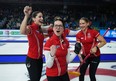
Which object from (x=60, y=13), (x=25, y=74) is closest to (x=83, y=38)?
(x=25, y=74)

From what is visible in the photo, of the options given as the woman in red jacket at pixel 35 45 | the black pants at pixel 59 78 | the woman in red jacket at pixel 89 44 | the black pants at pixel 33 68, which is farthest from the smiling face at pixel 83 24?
the black pants at pixel 59 78

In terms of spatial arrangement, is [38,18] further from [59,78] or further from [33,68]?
[59,78]

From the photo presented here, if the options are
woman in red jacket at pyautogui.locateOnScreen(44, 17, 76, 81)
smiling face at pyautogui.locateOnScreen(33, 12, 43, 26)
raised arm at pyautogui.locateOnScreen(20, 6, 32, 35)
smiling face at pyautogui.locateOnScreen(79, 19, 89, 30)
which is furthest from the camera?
smiling face at pyautogui.locateOnScreen(79, 19, 89, 30)

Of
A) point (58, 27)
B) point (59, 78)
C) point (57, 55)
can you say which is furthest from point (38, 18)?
point (59, 78)

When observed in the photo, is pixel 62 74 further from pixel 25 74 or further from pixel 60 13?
pixel 60 13

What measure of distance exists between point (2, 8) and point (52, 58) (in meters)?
18.2

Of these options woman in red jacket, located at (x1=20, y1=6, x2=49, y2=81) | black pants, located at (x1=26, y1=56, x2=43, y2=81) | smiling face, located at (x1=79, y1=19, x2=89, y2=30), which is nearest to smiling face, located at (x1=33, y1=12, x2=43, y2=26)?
woman in red jacket, located at (x1=20, y1=6, x2=49, y2=81)

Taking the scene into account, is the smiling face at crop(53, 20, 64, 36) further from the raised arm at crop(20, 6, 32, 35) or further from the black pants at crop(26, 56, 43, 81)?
the black pants at crop(26, 56, 43, 81)

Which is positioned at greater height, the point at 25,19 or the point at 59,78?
the point at 25,19

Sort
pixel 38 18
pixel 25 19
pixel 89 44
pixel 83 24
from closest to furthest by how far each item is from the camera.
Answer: pixel 25 19 → pixel 38 18 → pixel 83 24 → pixel 89 44

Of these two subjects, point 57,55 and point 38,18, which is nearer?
point 57,55

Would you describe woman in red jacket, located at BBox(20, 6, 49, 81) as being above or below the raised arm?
below

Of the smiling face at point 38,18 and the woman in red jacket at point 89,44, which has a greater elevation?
the smiling face at point 38,18

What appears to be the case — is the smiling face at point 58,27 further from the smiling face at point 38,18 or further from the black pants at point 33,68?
the black pants at point 33,68
